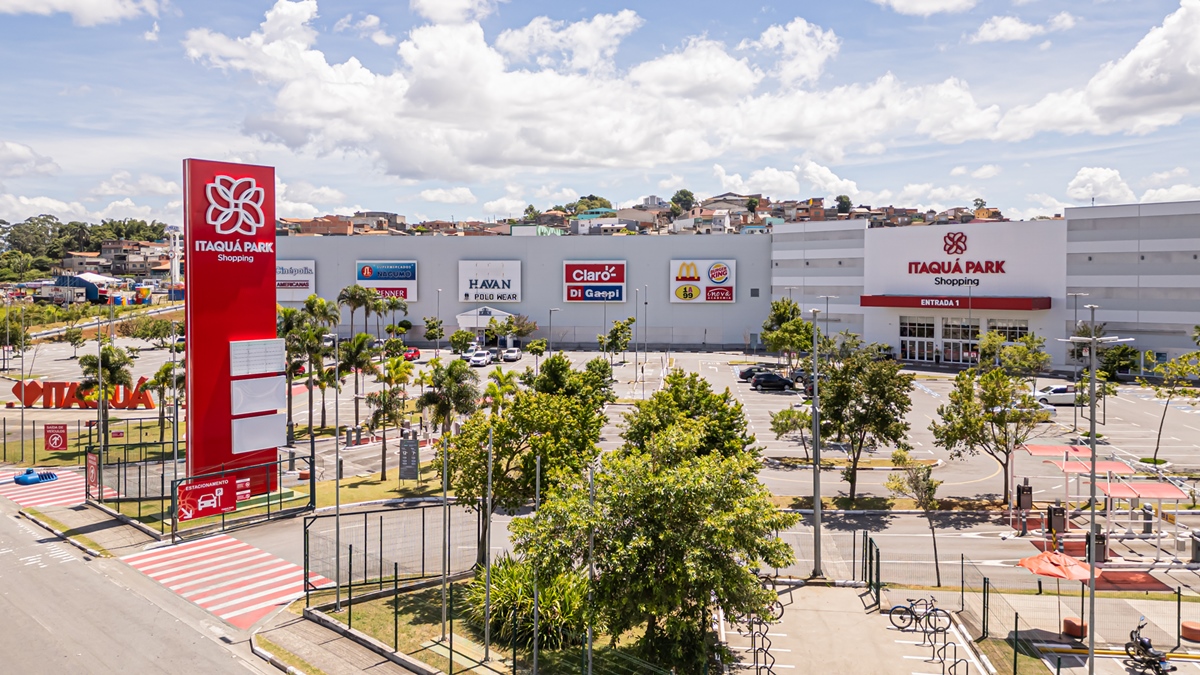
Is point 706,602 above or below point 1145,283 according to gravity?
below

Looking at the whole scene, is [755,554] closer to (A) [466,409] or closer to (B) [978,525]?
(B) [978,525]

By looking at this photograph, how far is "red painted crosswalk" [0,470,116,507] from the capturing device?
36.9 metres

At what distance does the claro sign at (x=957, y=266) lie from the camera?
7900cm

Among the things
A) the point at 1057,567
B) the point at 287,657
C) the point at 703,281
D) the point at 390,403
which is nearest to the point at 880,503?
the point at 1057,567

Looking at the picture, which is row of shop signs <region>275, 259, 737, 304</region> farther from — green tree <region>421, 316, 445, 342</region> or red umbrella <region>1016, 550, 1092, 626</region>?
red umbrella <region>1016, 550, 1092, 626</region>

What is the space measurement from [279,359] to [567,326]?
68.9 meters

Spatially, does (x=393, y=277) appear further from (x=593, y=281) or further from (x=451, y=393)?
(x=451, y=393)

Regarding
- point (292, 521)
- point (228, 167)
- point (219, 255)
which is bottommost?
point (292, 521)

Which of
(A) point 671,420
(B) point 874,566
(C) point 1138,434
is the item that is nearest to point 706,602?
(A) point 671,420

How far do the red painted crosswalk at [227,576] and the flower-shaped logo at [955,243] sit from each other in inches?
2810

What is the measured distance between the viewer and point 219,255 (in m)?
34.5

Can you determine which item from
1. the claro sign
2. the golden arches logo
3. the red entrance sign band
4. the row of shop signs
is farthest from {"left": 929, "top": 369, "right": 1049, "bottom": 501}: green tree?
the golden arches logo

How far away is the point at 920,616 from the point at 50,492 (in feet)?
126

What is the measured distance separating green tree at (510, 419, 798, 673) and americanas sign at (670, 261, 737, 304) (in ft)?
272
